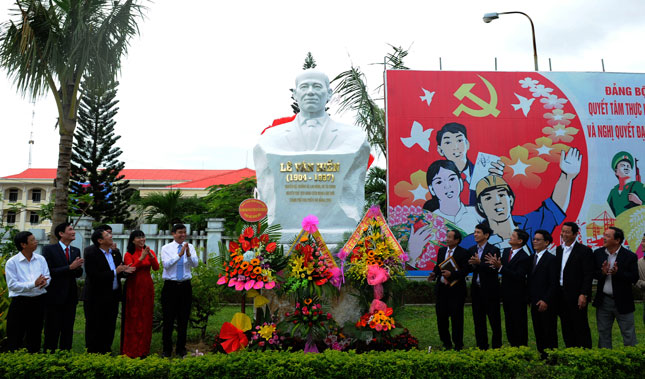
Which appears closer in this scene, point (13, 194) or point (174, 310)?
point (174, 310)

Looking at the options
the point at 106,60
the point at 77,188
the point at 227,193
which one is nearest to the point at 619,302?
the point at 106,60

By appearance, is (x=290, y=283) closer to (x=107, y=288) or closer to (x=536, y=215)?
(x=107, y=288)

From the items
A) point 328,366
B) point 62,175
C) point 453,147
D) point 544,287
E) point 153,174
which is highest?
point 153,174

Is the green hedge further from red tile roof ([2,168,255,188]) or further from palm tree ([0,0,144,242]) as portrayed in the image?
red tile roof ([2,168,255,188])

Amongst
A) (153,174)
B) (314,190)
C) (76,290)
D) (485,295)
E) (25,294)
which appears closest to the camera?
(25,294)

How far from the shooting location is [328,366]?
10.6 feet

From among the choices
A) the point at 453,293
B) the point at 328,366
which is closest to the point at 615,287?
the point at 453,293

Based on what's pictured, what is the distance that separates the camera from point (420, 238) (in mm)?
8664

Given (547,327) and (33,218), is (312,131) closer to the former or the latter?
(547,327)

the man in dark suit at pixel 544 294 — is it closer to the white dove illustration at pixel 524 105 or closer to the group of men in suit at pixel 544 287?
the group of men in suit at pixel 544 287

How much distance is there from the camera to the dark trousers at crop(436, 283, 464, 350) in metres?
4.62

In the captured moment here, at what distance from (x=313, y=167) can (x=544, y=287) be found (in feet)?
8.92

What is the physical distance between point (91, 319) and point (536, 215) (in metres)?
7.67

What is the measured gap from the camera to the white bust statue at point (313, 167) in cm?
548
